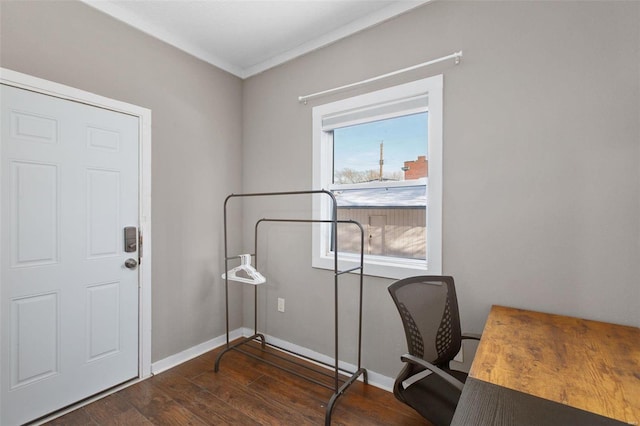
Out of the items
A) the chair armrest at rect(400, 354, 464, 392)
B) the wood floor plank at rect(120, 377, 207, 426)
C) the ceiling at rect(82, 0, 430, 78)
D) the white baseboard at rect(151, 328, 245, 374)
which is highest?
the ceiling at rect(82, 0, 430, 78)

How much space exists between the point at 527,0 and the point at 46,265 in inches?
127

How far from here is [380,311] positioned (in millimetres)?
2238

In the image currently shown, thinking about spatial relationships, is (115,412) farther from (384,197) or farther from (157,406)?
(384,197)

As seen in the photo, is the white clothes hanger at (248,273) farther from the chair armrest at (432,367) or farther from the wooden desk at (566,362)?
the wooden desk at (566,362)

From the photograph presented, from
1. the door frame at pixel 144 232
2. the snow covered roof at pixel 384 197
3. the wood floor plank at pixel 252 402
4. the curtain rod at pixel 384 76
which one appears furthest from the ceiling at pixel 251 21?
the wood floor plank at pixel 252 402

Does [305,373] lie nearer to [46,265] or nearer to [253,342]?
[253,342]

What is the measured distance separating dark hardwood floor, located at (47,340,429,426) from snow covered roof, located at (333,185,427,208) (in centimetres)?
135

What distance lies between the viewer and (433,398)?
1375 mm

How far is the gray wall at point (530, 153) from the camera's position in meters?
1.49

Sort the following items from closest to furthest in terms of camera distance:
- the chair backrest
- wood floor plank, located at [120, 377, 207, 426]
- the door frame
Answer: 1. the chair backrest
2. wood floor plank, located at [120, 377, 207, 426]
3. the door frame

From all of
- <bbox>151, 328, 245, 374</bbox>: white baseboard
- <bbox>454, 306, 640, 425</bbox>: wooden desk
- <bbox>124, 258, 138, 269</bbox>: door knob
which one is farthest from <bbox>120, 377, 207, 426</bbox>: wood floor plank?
<bbox>454, 306, 640, 425</bbox>: wooden desk

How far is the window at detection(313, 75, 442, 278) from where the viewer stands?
2.02 m

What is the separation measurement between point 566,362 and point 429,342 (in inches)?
21.1

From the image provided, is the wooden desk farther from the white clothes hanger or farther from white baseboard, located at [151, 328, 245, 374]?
white baseboard, located at [151, 328, 245, 374]
